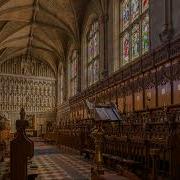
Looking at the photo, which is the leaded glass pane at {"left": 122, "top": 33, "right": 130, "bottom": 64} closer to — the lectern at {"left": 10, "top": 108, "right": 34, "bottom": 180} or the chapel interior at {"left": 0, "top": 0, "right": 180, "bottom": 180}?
the chapel interior at {"left": 0, "top": 0, "right": 180, "bottom": 180}

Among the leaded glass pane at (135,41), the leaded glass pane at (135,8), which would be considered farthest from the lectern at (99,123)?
the leaded glass pane at (135,8)

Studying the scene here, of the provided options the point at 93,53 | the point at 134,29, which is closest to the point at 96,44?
the point at 93,53

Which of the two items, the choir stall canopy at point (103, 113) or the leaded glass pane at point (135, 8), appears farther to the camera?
the leaded glass pane at point (135, 8)

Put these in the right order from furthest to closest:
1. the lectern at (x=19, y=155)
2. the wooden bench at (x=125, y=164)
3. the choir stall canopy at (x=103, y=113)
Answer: the choir stall canopy at (x=103, y=113)
the wooden bench at (x=125, y=164)
the lectern at (x=19, y=155)

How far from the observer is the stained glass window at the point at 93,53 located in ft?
70.3

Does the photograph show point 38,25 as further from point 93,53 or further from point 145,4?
point 145,4

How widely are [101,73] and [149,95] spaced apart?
7.14 m

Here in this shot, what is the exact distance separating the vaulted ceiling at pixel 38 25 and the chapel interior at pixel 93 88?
0.09m

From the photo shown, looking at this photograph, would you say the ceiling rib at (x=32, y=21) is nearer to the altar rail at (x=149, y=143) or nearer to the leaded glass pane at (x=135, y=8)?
the leaded glass pane at (x=135, y=8)

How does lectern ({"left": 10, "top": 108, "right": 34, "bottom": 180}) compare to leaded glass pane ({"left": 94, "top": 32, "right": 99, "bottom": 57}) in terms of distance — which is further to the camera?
leaded glass pane ({"left": 94, "top": 32, "right": 99, "bottom": 57})

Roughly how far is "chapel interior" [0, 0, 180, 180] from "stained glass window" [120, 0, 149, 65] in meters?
0.05

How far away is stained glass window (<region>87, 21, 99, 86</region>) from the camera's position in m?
21.4

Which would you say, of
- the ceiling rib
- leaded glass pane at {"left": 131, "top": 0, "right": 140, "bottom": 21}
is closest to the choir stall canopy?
leaded glass pane at {"left": 131, "top": 0, "right": 140, "bottom": 21}

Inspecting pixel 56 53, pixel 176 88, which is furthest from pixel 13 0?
pixel 176 88
